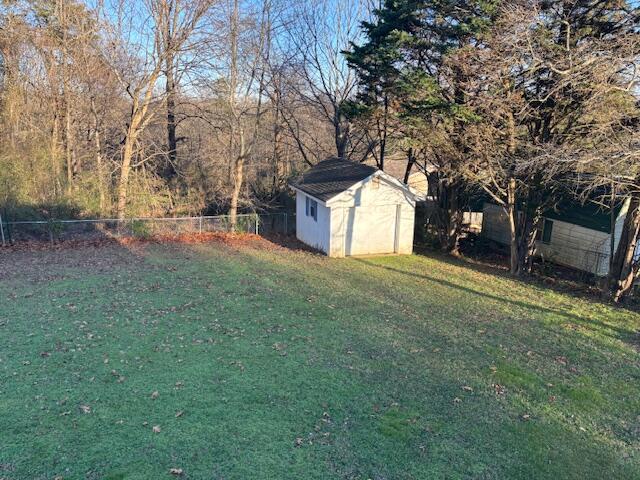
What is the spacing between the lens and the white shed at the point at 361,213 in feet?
56.5

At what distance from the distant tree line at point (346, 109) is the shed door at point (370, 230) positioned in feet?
8.71

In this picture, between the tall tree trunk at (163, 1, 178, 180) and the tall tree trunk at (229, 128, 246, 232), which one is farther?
the tall tree trunk at (229, 128, 246, 232)

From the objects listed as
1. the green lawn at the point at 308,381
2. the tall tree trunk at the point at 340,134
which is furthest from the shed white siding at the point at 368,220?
the tall tree trunk at the point at 340,134

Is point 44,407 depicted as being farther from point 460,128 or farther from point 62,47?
point 62,47

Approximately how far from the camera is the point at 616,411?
649cm

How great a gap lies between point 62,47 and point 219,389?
58.1ft

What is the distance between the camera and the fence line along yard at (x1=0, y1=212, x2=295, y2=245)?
1686 centimetres

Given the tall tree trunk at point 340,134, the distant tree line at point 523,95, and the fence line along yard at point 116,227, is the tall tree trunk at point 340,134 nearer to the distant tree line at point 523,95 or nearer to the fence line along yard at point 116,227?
the fence line along yard at point 116,227

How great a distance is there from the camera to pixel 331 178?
1897 centimetres

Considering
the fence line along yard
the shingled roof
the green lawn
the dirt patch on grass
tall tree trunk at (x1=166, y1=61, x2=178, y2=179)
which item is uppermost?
tall tree trunk at (x1=166, y1=61, x2=178, y2=179)

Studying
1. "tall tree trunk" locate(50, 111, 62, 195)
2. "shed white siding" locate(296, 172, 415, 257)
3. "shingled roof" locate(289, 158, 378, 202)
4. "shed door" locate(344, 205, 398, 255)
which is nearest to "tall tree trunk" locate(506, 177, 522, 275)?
"shed white siding" locate(296, 172, 415, 257)

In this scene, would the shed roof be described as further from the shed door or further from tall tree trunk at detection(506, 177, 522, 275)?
the shed door

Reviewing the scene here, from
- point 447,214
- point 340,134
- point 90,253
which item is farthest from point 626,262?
point 90,253

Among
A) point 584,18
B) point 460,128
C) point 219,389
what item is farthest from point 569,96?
point 219,389
